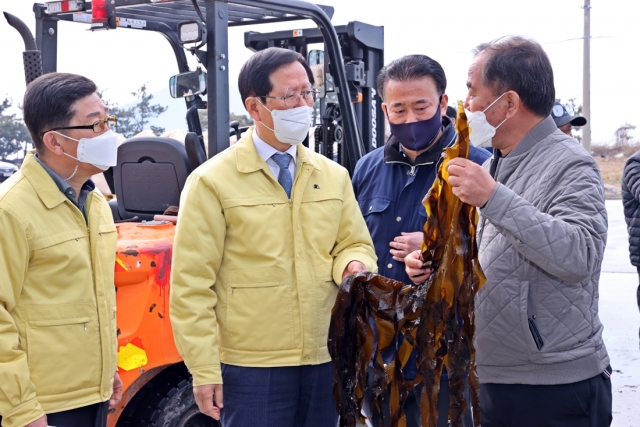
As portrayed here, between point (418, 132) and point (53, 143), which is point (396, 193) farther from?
point (53, 143)

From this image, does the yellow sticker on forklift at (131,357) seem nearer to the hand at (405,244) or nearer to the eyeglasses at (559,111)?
the hand at (405,244)

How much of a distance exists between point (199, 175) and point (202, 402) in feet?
2.43

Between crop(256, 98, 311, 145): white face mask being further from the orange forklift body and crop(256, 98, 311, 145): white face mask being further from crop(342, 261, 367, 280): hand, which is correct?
the orange forklift body

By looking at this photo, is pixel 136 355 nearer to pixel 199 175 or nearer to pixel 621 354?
pixel 199 175

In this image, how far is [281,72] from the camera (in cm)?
256

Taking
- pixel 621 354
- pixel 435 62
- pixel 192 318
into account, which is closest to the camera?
pixel 192 318

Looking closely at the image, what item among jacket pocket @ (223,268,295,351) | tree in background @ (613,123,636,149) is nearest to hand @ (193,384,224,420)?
jacket pocket @ (223,268,295,351)

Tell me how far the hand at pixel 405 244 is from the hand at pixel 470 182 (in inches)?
22.8

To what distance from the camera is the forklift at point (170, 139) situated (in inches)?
132

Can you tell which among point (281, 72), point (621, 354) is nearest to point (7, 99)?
point (621, 354)

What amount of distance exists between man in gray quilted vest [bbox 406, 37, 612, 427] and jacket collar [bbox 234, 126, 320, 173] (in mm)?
551

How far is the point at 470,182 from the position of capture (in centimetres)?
203

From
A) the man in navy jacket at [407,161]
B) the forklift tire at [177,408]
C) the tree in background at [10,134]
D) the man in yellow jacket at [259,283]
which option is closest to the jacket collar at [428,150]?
the man in navy jacket at [407,161]

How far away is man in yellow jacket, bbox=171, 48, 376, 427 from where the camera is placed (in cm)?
235
